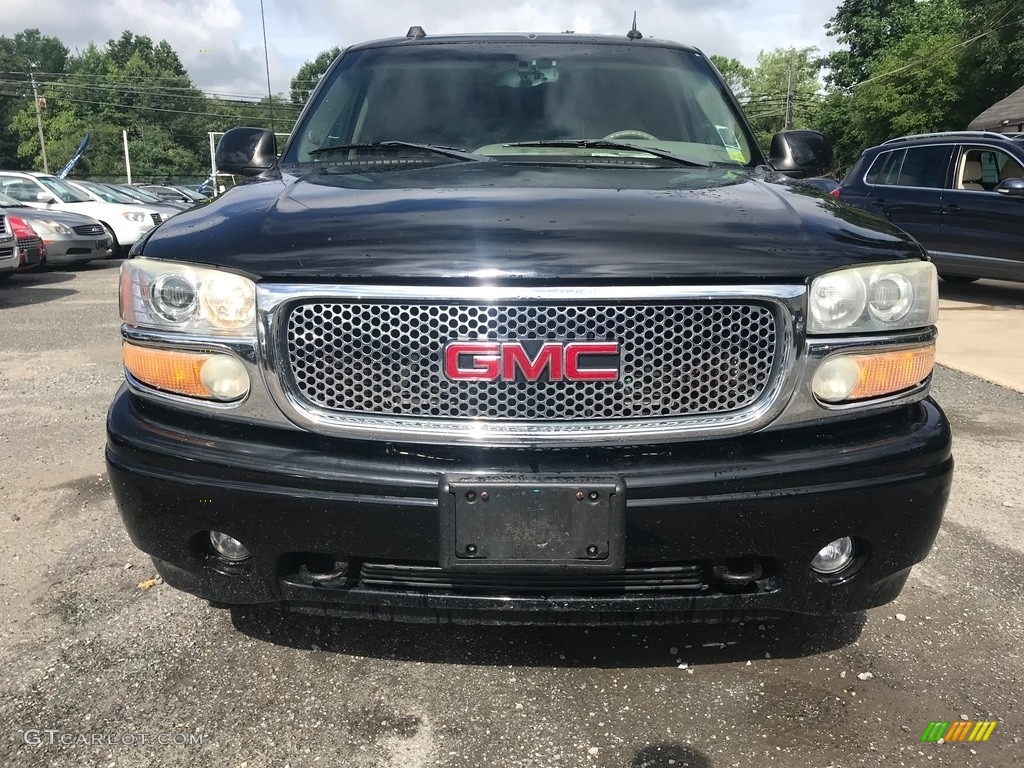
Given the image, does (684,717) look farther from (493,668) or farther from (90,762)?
(90,762)

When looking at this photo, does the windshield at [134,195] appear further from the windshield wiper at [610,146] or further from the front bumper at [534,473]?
the front bumper at [534,473]

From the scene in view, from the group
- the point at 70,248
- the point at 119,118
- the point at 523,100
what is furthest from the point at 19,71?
the point at 523,100

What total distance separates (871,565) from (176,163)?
284 feet

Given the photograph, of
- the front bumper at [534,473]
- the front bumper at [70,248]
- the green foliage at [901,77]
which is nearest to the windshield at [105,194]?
the front bumper at [70,248]

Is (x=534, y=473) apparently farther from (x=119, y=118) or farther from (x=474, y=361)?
(x=119, y=118)

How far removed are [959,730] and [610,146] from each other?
198cm

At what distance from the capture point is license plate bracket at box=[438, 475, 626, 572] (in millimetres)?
1775

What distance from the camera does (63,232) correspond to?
12.7m

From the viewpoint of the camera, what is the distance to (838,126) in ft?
149

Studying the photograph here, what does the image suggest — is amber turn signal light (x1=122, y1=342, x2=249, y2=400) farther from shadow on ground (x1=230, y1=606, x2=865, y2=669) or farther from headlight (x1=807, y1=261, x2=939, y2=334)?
headlight (x1=807, y1=261, x2=939, y2=334)

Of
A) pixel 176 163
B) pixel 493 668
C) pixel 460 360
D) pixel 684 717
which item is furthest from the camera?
pixel 176 163

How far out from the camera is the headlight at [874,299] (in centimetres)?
189

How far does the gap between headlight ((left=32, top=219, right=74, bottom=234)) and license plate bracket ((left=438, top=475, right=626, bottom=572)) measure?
12892mm

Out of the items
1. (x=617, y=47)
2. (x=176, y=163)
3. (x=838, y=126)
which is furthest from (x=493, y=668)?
(x=176, y=163)
